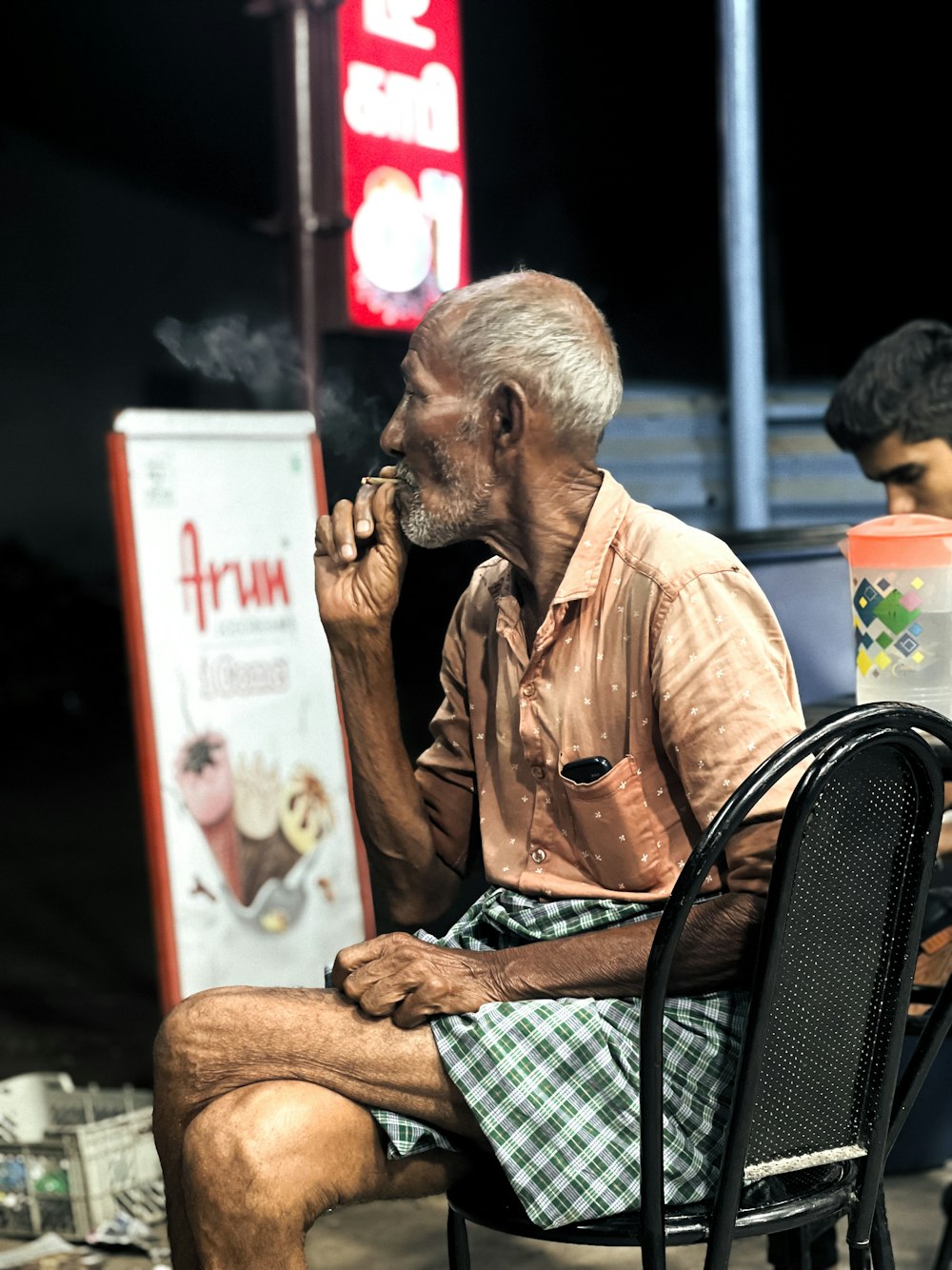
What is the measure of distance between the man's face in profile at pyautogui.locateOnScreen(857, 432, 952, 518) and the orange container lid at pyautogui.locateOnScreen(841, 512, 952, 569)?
723mm

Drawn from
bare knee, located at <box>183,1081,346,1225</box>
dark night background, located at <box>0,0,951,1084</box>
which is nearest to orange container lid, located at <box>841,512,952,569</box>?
bare knee, located at <box>183,1081,346,1225</box>

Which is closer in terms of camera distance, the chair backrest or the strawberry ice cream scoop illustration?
the chair backrest

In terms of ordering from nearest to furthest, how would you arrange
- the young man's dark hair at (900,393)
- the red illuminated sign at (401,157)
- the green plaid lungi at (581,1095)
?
the green plaid lungi at (581,1095), the young man's dark hair at (900,393), the red illuminated sign at (401,157)

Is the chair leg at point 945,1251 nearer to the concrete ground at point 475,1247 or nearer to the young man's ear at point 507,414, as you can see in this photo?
the concrete ground at point 475,1247

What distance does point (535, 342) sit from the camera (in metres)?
1.65

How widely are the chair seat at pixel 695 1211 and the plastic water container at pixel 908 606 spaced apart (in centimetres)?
71

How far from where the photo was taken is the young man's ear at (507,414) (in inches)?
65.3

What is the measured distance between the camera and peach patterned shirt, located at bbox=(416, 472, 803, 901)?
1511 millimetres

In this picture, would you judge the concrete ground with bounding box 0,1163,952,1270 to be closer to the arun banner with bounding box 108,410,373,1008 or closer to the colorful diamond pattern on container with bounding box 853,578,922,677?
the arun banner with bounding box 108,410,373,1008

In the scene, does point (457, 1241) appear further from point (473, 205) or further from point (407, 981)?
point (473, 205)

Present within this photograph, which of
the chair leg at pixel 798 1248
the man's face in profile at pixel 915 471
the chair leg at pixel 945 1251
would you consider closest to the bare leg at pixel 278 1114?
the chair leg at pixel 798 1248

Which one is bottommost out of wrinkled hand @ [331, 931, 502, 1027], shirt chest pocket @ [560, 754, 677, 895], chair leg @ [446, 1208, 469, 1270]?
chair leg @ [446, 1208, 469, 1270]

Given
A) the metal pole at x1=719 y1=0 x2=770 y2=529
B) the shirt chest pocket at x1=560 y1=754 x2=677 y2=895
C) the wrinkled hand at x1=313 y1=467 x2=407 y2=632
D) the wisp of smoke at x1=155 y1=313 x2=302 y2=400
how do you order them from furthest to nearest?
1. the metal pole at x1=719 y1=0 x2=770 y2=529
2. the wisp of smoke at x1=155 y1=313 x2=302 y2=400
3. the wrinkled hand at x1=313 y1=467 x2=407 y2=632
4. the shirt chest pocket at x1=560 y1=754 x2=677 y2=895

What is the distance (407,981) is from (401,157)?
366 centimetres
